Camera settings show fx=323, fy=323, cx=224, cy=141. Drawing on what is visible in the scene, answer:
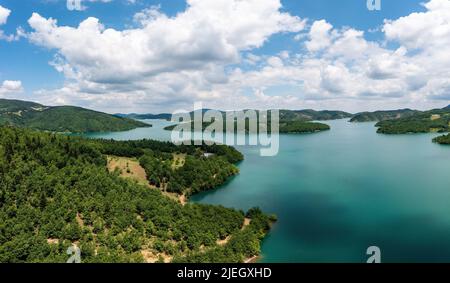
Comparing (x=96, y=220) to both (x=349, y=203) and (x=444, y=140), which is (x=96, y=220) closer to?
(x=349, y=203)

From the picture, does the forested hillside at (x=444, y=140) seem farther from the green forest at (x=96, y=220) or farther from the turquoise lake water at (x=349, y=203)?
the green forest at (x=96, y=220)

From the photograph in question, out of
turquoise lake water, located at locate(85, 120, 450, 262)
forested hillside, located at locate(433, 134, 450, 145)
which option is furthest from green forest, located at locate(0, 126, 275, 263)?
forested hillside, located at locate(433, 134, 450, 145)

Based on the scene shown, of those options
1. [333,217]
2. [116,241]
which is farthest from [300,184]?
[116,241]

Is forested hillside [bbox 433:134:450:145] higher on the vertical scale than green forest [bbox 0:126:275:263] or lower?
higher

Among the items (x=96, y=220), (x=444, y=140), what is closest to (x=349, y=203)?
(x=96, y=220)

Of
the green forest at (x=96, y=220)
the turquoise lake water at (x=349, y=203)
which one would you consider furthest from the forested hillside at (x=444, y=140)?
the green forest at (x=96, y=220)

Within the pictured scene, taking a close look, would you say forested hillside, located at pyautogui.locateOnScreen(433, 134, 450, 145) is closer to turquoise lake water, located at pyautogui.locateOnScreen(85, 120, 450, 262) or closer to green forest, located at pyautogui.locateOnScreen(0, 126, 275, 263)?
turquoise lake water, located at pyautogui.locateOnScreen(85, 120, 450, 262)

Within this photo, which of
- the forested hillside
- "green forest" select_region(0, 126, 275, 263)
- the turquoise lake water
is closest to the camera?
"green forest" select_region(0, 126, 275, 263)
